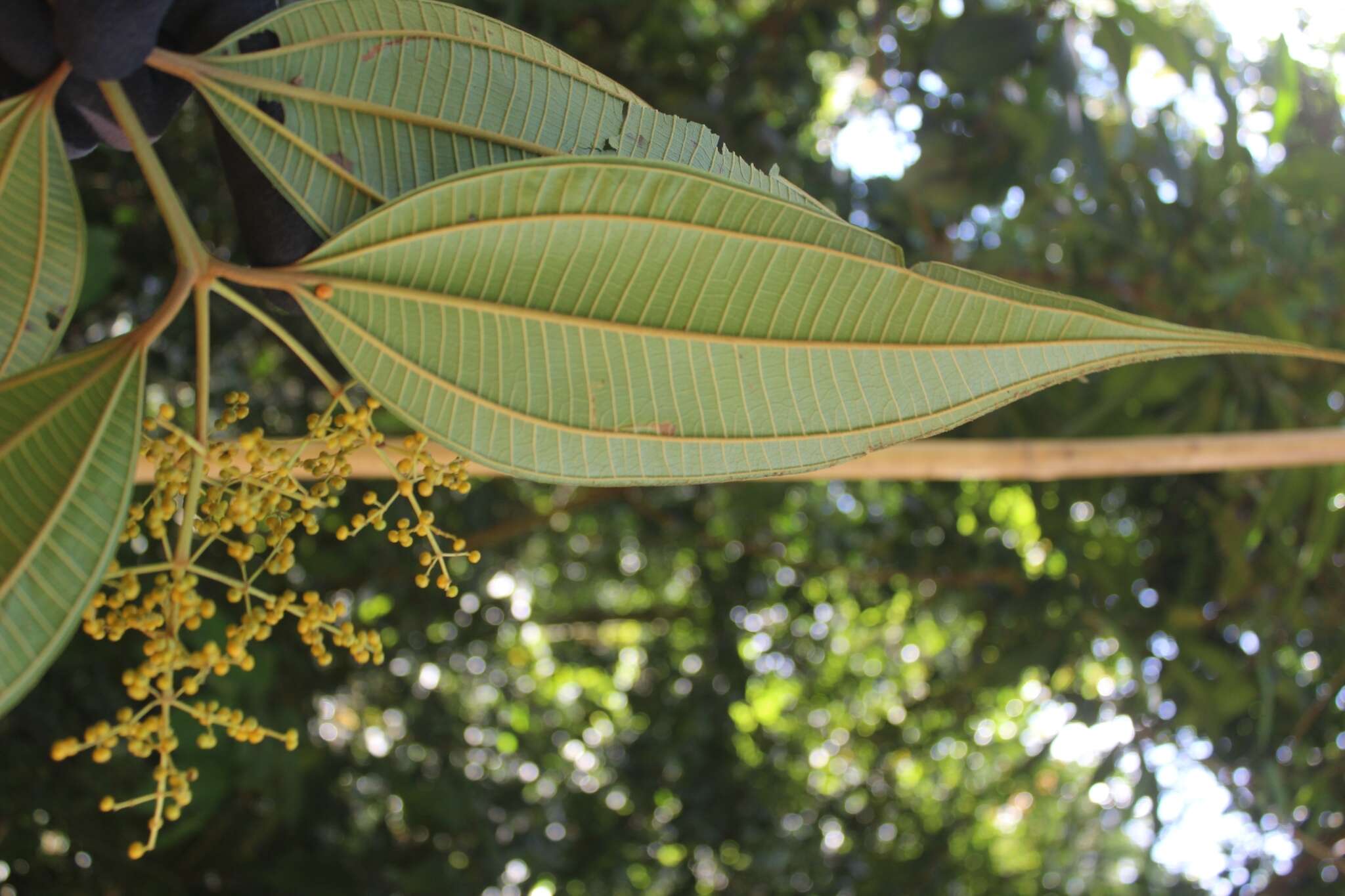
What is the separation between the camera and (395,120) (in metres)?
0.58

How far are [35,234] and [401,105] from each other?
200 mm

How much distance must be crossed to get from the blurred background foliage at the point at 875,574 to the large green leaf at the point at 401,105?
3.96ft

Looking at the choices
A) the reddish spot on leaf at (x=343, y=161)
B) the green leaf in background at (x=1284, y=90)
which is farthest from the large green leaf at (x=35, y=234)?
the green leaf in background at (x=1284, y=90)

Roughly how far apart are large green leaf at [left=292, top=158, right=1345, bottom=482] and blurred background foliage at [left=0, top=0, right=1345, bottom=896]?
3.93 feet

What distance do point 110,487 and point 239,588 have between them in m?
0.19

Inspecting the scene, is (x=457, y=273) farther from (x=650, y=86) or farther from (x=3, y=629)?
(x=650, y=86)

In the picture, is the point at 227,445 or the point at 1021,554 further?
the point at 1021,554

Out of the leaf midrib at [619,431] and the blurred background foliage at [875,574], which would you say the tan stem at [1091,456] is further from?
the blurred background foliage at [875,574]

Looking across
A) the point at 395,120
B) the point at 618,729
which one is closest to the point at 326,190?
the point at 395,120

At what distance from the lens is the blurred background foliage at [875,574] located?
1808 millimetres

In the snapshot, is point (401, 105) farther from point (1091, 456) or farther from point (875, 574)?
point (875, 574)

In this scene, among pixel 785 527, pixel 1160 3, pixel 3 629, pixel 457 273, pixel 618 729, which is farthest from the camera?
pixel 1160 3

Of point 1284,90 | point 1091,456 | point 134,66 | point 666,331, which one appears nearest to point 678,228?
point 666,331

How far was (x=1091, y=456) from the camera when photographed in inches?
42.2
